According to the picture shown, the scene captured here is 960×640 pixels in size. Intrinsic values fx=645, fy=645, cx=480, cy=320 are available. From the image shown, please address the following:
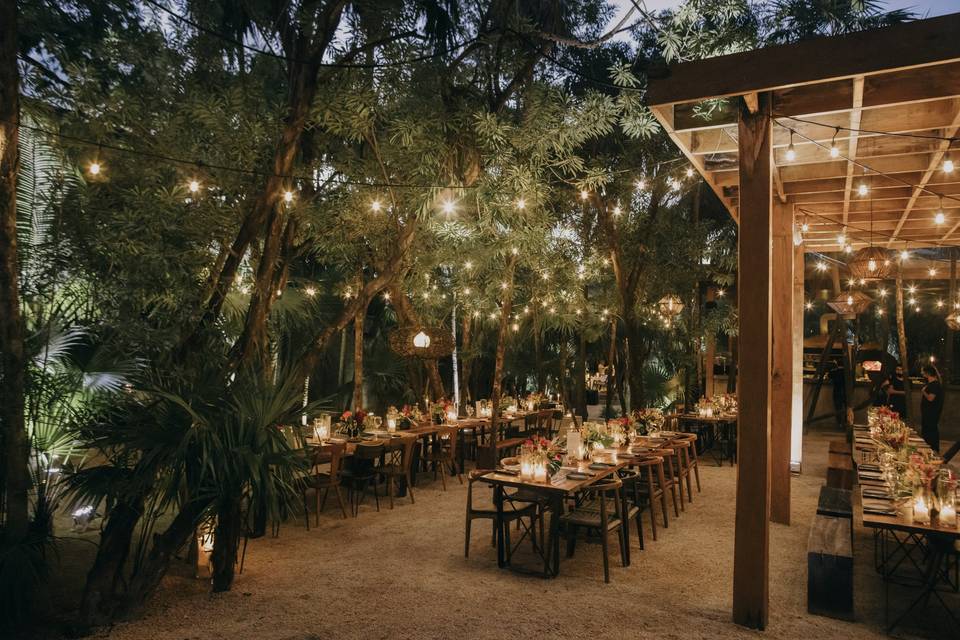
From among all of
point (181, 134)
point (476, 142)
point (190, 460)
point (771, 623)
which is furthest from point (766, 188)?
point (181, 134)

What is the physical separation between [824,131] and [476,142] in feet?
10.6

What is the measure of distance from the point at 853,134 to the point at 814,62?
58.3 inches

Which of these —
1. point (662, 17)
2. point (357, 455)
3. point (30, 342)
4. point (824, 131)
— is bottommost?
point (357, 455)

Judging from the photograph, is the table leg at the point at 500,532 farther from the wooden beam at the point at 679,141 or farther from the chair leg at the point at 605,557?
the wooden beam at the point at 679,141

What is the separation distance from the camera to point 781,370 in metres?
6.85

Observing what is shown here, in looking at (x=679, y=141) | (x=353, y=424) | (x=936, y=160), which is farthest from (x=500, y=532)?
(x=936, y=160)

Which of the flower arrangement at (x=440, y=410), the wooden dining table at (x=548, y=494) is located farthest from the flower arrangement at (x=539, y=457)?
the flower arrangement at (x=440, y=410)

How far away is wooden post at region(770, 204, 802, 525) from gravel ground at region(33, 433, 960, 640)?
0.39 m

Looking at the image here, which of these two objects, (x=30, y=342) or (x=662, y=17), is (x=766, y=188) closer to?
(x=662, y=17)

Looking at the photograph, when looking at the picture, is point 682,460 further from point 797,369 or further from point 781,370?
point 797,369

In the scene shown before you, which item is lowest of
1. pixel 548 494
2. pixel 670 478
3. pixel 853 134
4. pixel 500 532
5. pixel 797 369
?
pixel 500 532

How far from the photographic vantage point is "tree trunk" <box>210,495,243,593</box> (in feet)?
14.7

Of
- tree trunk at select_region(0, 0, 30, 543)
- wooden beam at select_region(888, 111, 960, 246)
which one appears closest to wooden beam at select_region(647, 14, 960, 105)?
wooden beam at select_region(888, 111, 960, 246)

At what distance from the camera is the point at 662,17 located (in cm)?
769
